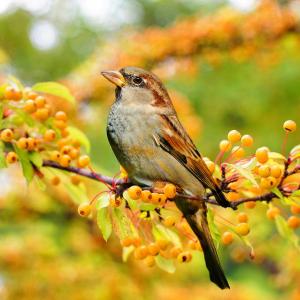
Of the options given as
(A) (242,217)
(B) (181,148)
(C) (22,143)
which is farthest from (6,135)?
(A) (242,217)

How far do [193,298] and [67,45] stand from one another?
615 centimetres

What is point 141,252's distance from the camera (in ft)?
5.99

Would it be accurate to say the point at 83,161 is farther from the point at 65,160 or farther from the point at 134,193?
the point at 134,193

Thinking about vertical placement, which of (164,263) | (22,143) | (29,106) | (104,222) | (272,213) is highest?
(29,106)

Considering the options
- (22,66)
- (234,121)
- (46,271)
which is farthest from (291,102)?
(22,66)

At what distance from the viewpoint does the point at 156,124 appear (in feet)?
6.14

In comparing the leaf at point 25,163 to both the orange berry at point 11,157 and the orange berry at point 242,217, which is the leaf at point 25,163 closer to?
the orange berry at point 11,157

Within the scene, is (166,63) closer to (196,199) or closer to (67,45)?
(196,199)

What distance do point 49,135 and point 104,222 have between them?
1.34 feet

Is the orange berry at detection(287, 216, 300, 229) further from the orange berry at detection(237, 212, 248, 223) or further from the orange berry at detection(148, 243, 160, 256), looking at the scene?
the orange berry at detection(148, 243, 160, 256)

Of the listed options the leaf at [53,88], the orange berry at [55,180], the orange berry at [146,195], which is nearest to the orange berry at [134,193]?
the orange berry at [146,195]

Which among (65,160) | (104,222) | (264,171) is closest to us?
(264,171)

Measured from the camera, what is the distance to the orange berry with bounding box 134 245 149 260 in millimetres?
1822

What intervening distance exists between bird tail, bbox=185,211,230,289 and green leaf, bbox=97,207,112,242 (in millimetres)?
287
